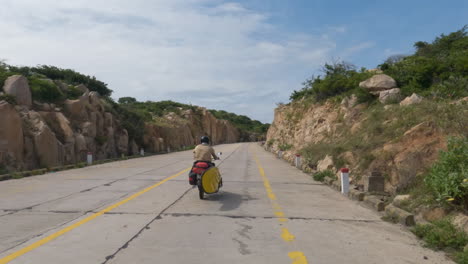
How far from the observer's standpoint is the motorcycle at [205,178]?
10023 millimetres

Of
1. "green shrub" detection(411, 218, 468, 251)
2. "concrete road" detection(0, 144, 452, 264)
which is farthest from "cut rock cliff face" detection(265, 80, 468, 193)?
"green shrub" detection(411, 218, 468, 251)

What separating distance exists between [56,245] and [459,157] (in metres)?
8.16

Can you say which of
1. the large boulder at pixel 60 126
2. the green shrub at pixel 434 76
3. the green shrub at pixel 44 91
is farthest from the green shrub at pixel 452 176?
the green shrub at pixel 44 91

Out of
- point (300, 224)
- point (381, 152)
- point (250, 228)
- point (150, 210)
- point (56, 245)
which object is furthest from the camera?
point (381, 152)

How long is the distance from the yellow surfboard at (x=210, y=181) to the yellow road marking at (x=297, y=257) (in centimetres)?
482

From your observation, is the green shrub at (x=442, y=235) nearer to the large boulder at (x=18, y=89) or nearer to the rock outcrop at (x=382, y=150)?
the rock outcrop at (x=382, y=150)

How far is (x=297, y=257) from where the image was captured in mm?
5309

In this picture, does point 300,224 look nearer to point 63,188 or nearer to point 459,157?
point 459,157

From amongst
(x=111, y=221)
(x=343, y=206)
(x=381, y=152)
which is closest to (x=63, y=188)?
(x=111, y=221)

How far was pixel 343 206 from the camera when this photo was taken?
9.79m

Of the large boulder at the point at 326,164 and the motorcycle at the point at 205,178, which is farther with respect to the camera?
the large boulder at the point at 326,164

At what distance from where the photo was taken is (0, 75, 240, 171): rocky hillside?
19156 mm

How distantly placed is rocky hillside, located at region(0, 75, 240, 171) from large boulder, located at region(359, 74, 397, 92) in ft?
66.7

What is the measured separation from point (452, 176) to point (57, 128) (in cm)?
2452
